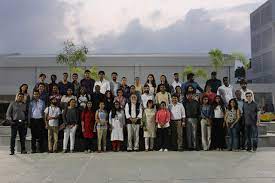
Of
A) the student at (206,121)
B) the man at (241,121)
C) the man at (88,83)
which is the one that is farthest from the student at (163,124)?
the man at (88,83)

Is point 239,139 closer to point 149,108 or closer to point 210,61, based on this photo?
point 149,108

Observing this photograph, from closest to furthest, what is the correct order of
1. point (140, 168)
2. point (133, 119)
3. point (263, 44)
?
1. point (140, 168)
2. point (133, 119)
3. point (263, 44)

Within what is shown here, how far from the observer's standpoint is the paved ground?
8.73m

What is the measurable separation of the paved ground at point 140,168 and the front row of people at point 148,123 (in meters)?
0.83

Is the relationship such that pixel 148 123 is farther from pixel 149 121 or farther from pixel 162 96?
pixel 162 96

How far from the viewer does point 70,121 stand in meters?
13.9

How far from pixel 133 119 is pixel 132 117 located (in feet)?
0.23

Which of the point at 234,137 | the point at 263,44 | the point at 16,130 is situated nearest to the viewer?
the point at 16,130

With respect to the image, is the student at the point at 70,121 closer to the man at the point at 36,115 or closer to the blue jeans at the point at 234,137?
the man at the point at 36,115

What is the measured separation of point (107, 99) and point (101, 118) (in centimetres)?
63

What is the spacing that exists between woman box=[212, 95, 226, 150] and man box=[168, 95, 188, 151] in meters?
1.03

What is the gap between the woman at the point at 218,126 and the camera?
14.3 metres

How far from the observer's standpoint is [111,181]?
855 centimetres

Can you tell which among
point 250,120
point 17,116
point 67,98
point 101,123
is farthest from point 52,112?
point 250,120
